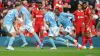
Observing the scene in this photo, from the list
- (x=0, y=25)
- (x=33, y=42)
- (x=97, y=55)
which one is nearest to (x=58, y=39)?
(x=33, y=42)

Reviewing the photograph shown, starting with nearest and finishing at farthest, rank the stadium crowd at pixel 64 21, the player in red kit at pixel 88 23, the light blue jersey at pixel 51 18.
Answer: the light blue jersey at pixel 51 18 → the stadium crowd at pixel 64 21 → the player in red kit at pixel 88 23

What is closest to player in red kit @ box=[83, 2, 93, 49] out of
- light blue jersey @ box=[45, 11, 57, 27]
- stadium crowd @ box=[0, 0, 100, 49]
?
stadium crowd @ box=[0, 0, 100, 49]

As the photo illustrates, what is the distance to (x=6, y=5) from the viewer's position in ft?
81.4

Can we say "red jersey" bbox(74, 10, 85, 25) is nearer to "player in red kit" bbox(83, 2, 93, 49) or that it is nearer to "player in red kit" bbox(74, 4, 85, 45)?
"player in red kit" bbox(74, 4, 85, 45)

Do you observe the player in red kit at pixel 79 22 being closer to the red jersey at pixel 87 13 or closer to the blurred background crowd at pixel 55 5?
the red jersey at pixel 87 13

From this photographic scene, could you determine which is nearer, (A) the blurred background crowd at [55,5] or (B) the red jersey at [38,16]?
(B) the red jersey at [38,16]

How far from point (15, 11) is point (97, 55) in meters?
5.20

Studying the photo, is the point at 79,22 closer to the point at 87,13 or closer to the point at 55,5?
the point at 87,13

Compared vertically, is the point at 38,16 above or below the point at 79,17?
above

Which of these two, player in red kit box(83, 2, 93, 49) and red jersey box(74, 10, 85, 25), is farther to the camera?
red jersey box(74, 10, 85, 25)

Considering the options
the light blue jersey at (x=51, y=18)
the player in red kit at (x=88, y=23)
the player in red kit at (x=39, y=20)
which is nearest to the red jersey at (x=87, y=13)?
the player in red kit at (x=88, y=23)

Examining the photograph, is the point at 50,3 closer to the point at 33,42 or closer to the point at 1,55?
the point at 33,42

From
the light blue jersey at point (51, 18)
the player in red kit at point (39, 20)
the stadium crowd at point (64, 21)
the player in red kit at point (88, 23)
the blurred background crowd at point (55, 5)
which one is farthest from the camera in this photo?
the blurred background crowd at point (55, 5)

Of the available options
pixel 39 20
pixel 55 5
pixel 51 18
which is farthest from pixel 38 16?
pixel 51 18
